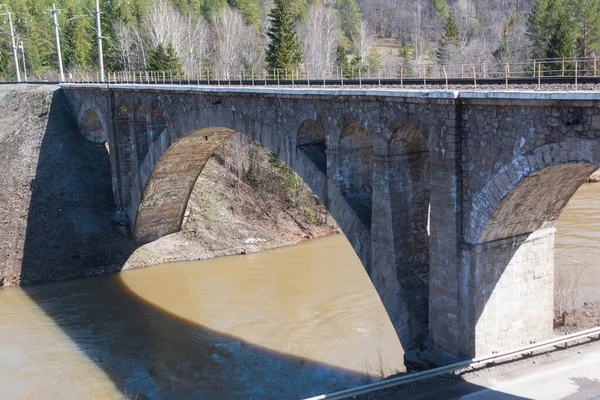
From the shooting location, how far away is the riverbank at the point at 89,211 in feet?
112

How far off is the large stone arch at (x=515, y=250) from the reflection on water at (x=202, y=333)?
12.7 ft

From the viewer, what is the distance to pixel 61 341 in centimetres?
2558

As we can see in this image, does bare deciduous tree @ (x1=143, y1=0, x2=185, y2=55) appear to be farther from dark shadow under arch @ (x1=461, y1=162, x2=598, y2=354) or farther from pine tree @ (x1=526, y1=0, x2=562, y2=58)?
dark shadow under arch @ (x1=461, y1=162, x2=598, y2=354)

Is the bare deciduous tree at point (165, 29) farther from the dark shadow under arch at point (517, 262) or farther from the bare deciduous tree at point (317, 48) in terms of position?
the dark shadow under arch at point (517, 262)

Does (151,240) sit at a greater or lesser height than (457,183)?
lesser

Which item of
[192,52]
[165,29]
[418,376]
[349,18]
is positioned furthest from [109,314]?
[349,18]

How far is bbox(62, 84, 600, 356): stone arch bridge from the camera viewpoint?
1273cm

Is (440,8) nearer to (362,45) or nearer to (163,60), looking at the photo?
(362,45)

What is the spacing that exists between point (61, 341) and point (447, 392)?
1753cm

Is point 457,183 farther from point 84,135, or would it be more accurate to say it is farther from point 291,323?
point 84,135

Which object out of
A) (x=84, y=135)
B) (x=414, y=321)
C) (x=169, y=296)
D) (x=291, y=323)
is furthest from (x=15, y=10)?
(x=414, y=321)

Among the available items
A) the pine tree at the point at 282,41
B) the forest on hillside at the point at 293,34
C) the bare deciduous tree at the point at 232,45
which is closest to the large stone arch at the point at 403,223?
the forest on hillside at the point at 293,34

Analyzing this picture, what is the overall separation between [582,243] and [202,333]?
18609mm

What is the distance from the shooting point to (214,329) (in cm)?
2639
